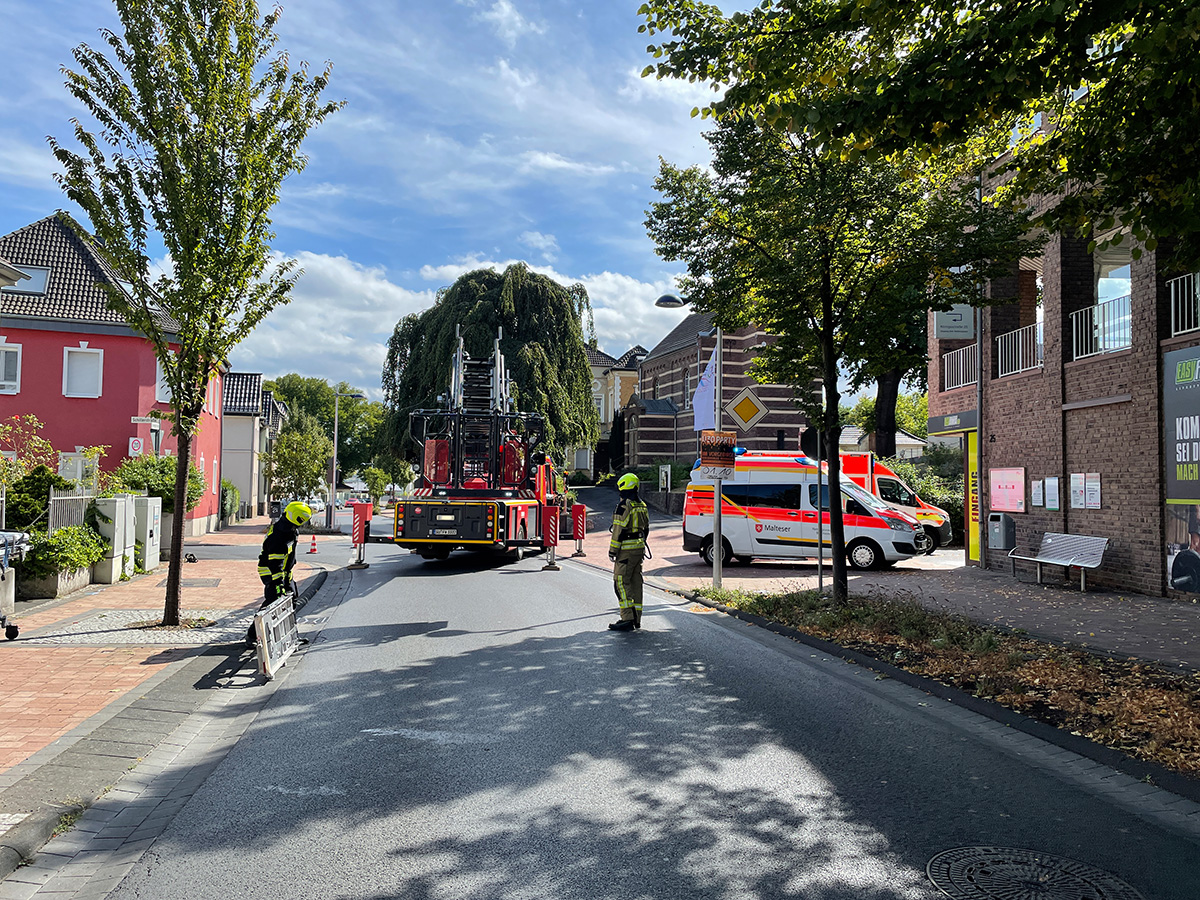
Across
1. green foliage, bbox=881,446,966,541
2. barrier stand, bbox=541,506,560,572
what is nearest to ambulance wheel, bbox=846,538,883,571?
barrier stand, bbox=541,506,560,572

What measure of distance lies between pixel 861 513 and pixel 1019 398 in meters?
3.80

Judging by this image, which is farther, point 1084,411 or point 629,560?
point 1084,411

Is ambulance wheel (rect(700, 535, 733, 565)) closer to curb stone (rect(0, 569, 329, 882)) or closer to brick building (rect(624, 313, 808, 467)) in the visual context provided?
curb stone (rect(0, 569, 329, 882))

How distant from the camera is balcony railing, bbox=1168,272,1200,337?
43.2 ft

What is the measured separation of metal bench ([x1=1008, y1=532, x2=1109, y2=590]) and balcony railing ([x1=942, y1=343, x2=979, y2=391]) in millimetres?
4680

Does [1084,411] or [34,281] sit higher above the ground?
[34,281]

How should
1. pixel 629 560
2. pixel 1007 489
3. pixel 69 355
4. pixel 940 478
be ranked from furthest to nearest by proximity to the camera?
1. pixel 940 478
2. pixel 69 355
3. pixel 1007 489
4. pixel 629 560

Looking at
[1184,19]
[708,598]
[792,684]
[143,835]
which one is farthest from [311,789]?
[708,598]

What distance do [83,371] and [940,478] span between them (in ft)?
89.8

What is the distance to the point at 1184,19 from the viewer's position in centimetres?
521

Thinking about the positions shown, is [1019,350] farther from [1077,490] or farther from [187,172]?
[187,172]

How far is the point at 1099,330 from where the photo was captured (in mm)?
15445

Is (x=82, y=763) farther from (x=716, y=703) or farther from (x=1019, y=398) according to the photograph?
(x=1019, y=398)

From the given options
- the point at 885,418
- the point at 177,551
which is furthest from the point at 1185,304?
the point at 885,418
